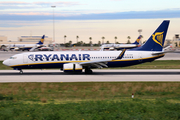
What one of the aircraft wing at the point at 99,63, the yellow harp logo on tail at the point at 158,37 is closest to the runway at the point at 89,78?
the aircraft wing at the point at 99,63

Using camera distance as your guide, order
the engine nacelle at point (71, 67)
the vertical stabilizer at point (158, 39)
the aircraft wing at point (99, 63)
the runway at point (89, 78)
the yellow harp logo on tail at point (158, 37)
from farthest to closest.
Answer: the yellow harp logo on tail at point (158, 37), the vertical stabilizer at point (158, 39), the aircraft wing at point (99, 63), the engine nacelle at point (71, 67), the runway at point (89, 78)

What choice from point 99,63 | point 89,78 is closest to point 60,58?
point 99,63

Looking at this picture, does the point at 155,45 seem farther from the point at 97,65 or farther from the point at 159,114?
the point at 159,114

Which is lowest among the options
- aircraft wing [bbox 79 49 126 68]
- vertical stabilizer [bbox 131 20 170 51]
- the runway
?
the runway

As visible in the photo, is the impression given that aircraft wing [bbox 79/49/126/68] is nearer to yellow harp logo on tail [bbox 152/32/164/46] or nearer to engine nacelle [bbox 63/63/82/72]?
engine nacelle [bbox 63/63/82/72]

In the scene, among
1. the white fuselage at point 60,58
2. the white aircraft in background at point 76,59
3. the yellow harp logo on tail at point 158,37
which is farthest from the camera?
the yellow harp logo on tail at point 158,37

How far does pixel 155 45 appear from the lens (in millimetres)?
39812

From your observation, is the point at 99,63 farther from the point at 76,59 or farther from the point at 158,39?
the point at 158,39

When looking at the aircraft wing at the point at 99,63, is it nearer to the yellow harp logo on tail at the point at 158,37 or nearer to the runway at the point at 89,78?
the runway at the point at 89,78

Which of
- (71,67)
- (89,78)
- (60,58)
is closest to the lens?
(89,78)

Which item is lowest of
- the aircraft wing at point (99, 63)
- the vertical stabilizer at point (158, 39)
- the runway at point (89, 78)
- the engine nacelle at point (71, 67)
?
the runway at point (89, 78)

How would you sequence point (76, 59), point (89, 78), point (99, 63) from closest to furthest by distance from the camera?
1. point (89, 78)
2. point (99, 63)
3. point (76, 59)

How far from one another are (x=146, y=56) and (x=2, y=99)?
26198 millimetres

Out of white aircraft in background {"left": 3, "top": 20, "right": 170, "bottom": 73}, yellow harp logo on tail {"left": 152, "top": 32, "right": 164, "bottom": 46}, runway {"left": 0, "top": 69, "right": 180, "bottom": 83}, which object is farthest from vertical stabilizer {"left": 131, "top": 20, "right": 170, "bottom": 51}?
runway {"left": 0, "top": 69, "right": 180, "bottom": 83}
